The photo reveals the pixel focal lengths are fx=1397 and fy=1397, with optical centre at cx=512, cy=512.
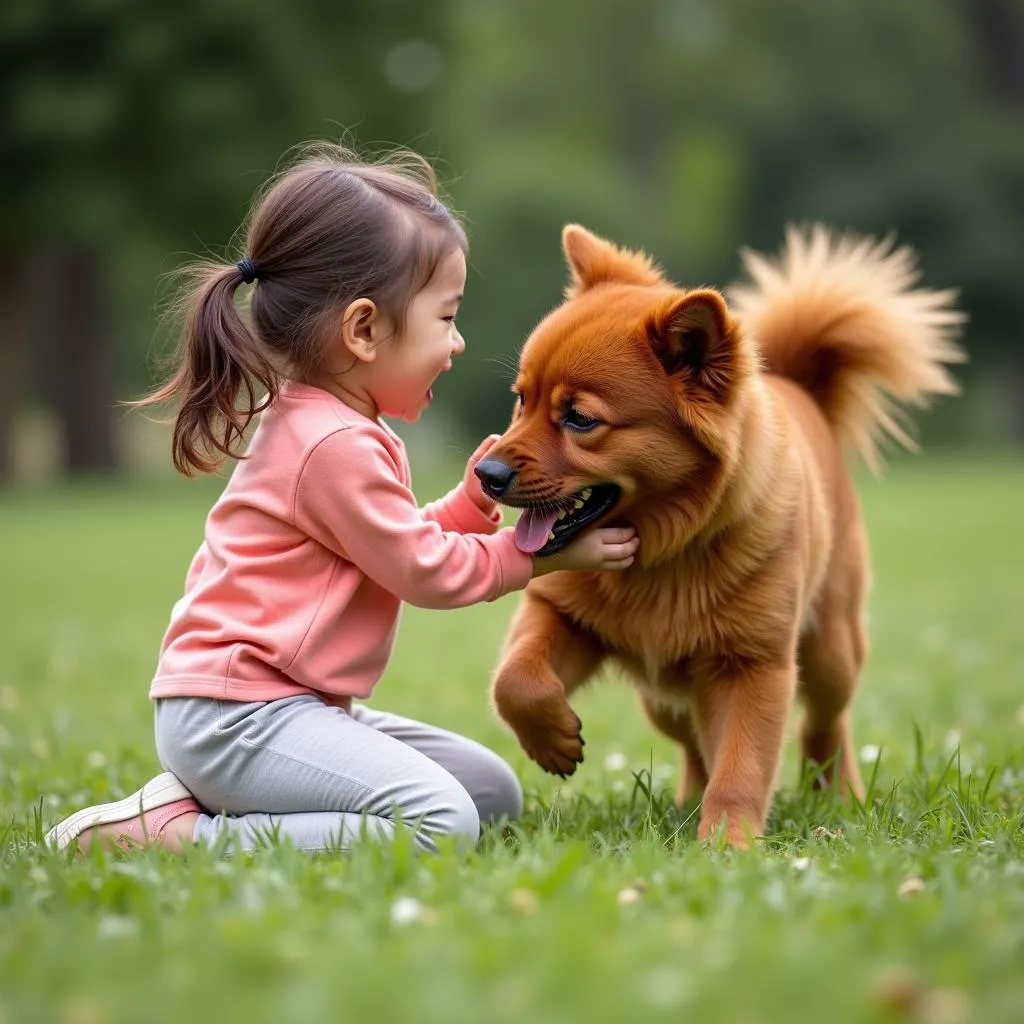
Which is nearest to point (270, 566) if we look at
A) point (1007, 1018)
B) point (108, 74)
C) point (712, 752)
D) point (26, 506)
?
point (712, 752)

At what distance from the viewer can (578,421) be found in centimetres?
359

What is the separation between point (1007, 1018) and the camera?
6.61 feet

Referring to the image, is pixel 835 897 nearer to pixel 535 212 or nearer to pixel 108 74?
pixel 108 74

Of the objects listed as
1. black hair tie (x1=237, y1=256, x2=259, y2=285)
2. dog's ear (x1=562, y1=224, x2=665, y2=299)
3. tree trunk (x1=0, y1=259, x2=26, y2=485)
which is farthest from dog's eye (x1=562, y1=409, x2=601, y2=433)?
tree trunk (x1=0, y1=259, x2=26, y2=485)

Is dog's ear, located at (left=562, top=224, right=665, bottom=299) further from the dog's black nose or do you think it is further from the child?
the dog's black nose

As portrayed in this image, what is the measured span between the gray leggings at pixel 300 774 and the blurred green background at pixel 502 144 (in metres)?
1.14

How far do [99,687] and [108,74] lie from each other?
1825cm

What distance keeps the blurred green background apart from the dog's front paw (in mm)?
1451

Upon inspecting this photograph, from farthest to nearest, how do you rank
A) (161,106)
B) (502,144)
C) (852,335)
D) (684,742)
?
(502,144)
(161,106)
(852,335)
(684,742)

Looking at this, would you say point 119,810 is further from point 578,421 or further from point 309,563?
point 578,421

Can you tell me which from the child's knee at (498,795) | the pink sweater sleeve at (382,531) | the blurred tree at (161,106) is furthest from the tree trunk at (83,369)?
the pink sweater sleeve at (382,531)

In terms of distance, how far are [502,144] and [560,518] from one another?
39.1 m

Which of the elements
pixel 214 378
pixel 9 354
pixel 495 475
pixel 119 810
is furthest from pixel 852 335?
pixel 9 354

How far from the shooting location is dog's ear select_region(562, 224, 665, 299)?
414cm
